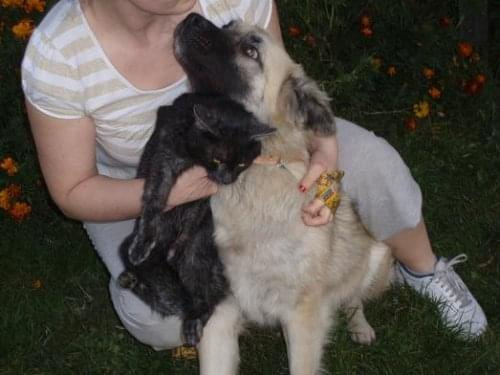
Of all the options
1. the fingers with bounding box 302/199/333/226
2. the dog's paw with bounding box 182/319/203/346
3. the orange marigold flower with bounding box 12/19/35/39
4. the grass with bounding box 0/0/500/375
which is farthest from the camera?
the orange marigold flower with bounding box 12/19/35/39

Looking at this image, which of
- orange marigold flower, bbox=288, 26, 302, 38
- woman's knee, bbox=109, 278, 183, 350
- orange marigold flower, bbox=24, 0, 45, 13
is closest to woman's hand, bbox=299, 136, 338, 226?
woman's knee, bbox=109, 278, 183, 350

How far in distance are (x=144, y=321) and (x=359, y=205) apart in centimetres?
88

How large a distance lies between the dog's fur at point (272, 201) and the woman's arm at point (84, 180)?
0.14 meters

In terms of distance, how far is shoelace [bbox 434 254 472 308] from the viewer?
9.33 feet

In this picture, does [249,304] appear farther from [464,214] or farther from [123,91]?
[464,214]

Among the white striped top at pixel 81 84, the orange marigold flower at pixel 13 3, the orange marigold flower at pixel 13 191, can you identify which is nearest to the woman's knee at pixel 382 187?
the white striped top at pixel 81 84

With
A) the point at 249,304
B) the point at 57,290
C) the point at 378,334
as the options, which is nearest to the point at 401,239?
the point at 378,334

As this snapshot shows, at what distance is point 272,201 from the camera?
2.30m

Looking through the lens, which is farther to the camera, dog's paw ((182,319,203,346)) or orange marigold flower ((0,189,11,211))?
orange marigold flower ((0,189,11,211))

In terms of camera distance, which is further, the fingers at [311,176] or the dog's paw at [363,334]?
the dog's paw at [363,334]

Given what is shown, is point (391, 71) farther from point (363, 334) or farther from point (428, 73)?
point (363, 334)

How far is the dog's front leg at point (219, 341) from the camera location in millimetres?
2484

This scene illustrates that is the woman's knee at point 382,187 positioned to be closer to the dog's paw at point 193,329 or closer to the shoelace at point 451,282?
the shoelace at point 451,282

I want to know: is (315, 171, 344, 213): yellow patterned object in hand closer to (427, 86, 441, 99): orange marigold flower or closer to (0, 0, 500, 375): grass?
(0, 0, 500, 375): grass
